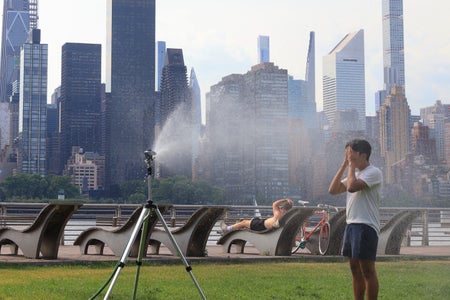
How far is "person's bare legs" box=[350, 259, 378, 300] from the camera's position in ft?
20.9

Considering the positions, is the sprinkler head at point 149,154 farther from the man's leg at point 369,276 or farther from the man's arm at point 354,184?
the man's leg at point 369,276

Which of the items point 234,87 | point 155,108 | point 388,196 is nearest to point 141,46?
point 155,108

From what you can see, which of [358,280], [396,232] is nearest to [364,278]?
[358,280]

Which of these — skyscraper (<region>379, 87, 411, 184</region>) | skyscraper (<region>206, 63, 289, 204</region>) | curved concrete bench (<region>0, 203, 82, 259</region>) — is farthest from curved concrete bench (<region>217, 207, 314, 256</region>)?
skyscraper (<region>206, 63, 289, 204</region>)

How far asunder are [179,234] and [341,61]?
164805 mm

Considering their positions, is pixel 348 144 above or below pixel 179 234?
above

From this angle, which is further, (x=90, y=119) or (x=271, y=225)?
(x=90, y=119)

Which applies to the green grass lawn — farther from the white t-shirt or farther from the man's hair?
the man's hair

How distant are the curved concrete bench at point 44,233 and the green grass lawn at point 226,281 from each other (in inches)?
38.0

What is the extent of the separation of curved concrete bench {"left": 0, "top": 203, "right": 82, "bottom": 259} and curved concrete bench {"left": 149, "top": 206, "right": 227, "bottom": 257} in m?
1.59

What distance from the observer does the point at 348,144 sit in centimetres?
657

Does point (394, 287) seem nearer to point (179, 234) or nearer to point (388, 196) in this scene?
point (179, 234)

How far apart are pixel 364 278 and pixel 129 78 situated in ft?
584

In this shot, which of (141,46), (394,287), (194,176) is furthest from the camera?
(141,46)
